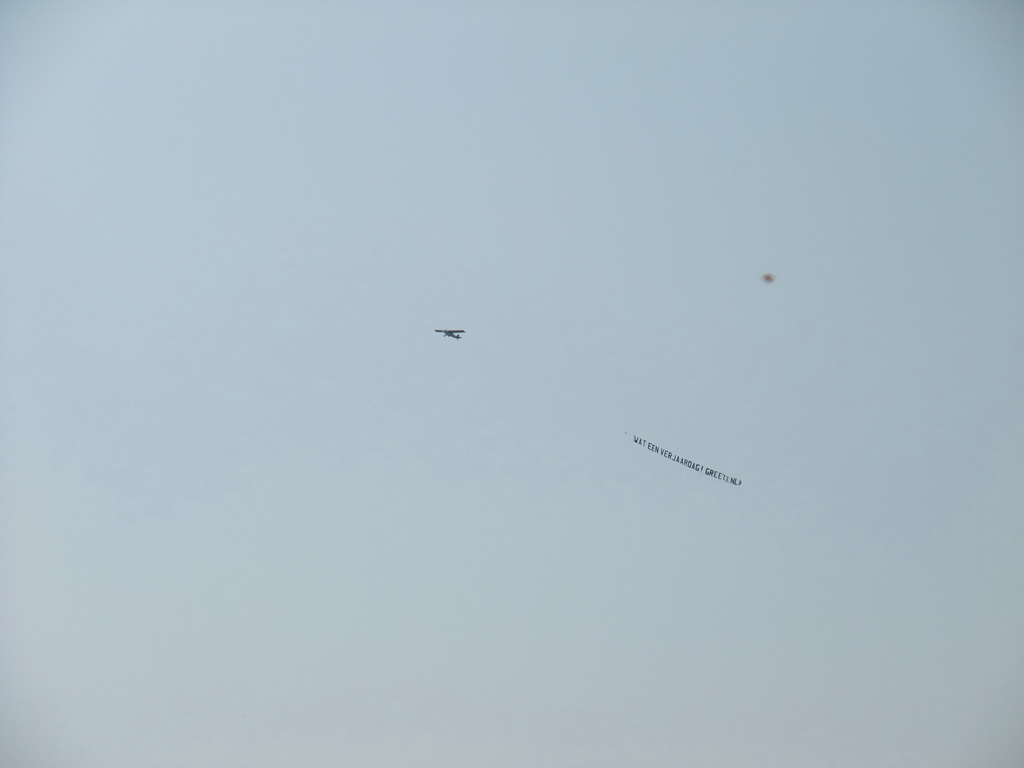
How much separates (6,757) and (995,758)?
5511 mm

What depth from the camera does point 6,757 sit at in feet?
17.8

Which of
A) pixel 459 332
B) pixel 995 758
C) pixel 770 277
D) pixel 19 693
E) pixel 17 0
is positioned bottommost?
pixel 19 693

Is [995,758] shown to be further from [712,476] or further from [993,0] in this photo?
[993,0]


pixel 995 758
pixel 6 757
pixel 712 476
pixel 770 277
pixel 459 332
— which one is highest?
pixel 770 277

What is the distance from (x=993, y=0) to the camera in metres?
5.32

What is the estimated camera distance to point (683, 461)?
5.51 meters

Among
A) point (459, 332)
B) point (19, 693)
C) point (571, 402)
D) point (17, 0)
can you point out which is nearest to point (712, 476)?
point (571, 402)

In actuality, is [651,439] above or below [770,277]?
below

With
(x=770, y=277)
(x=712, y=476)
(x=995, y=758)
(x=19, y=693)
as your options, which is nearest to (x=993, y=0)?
(x=770, y=277)

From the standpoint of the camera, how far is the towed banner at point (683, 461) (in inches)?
216

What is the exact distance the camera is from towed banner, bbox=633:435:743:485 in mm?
5496

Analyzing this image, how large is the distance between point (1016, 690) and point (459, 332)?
3735 millimetres

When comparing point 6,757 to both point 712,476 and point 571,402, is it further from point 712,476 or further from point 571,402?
point 712,476

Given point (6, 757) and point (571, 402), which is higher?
point (571, 402)
